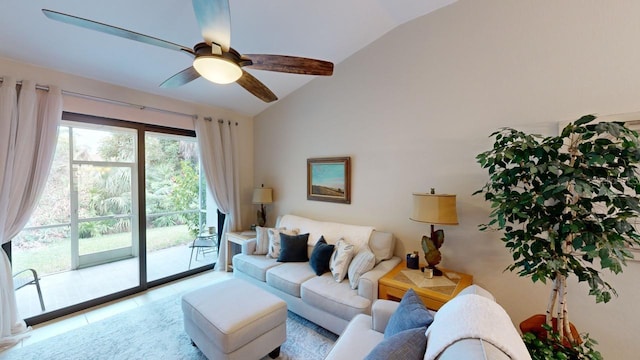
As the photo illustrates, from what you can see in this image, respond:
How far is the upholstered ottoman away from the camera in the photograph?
175 centimetres

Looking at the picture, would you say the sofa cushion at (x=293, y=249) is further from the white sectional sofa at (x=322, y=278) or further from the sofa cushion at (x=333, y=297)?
the sofa cushion at (x=333, y=297)

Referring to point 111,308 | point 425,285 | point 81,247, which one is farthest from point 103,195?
point 425,285

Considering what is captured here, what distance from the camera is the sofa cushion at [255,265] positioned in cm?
288

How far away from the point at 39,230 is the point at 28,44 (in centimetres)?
189

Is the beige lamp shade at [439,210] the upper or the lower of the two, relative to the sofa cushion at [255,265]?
upper

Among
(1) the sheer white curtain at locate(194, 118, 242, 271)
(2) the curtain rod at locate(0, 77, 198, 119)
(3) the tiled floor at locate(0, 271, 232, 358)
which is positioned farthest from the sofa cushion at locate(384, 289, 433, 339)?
(2) the curtain rod at locate(0, 77, 198, 119)

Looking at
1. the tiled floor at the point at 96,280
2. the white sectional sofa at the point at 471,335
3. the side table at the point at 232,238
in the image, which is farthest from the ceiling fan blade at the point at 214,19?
the tiled floor at the point at 96,280

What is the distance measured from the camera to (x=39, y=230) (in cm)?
264

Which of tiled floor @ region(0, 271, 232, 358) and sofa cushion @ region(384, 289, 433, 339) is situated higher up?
sofa cushion @ region(384, 289, 433, 339)

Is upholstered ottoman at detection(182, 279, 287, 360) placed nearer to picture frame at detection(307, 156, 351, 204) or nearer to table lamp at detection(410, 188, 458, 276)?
table lamp at detection(410, 188, 458, 276)

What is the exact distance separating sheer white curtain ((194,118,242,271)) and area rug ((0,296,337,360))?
141 cm

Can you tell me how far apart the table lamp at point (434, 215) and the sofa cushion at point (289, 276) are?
4.06ft

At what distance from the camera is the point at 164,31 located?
218cm

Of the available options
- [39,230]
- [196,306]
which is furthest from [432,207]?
[39,230]
